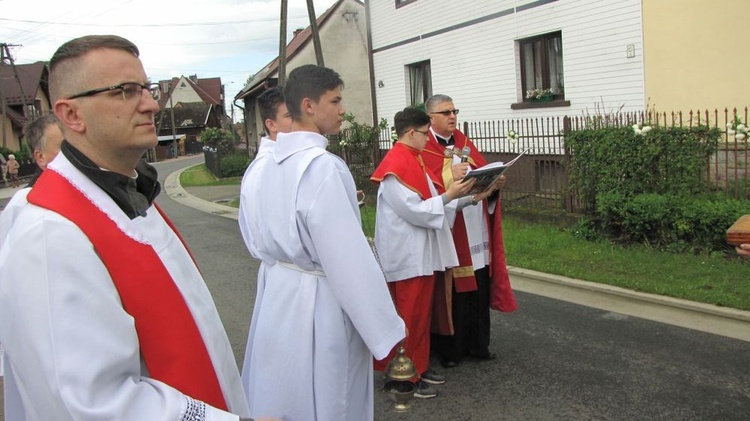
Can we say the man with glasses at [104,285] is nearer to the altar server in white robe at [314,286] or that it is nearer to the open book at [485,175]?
the altar server in white robe at [314,286]

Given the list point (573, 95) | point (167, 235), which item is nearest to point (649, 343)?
point (167, 235)

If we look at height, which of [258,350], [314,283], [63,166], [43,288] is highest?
[63,166]

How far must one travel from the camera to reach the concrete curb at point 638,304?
5.75 meters

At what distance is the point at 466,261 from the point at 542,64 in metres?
9.74

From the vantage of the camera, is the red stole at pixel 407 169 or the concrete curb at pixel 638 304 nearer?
the red stole at pixel 407 169

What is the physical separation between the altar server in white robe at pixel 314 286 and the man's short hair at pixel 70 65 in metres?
1.16

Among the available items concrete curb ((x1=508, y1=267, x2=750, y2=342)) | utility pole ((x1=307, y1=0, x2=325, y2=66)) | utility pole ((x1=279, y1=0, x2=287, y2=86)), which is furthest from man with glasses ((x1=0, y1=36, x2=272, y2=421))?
utility pole ((x1=279, y1=0, x2=287, y2=86))

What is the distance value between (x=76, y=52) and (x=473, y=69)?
14.3 meters

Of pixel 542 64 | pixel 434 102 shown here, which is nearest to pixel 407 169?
pixel 434 102

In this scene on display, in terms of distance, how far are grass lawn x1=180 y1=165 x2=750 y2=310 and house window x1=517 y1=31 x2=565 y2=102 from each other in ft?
15.5

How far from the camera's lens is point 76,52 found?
5.34 feet

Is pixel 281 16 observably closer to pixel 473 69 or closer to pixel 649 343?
pixel 473 69

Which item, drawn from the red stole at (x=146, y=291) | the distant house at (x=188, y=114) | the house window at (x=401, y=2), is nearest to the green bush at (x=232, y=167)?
the house window at (x=401, y=2)

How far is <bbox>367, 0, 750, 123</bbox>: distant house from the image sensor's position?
33.2 feet
